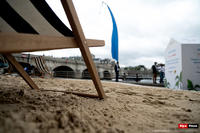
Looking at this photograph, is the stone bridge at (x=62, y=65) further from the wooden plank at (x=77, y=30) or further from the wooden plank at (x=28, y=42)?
the wooden plank at (x=28, y=42)

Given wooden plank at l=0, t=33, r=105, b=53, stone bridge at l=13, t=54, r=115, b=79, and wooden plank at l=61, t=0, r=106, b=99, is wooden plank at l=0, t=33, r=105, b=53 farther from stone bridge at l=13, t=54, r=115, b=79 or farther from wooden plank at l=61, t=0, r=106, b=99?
stone bridge at l=13, t=54, r=115, b=79

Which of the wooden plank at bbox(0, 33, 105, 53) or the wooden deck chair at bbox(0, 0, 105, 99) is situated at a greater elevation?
the wooden deck chair at bbox(0, 0, 105, 99)

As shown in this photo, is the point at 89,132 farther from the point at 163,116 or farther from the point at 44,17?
the point at 44,17

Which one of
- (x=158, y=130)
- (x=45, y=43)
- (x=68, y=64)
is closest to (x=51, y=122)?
(x=45, y=43)

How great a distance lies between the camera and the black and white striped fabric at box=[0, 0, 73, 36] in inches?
53.6

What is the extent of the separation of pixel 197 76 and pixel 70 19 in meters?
5.33

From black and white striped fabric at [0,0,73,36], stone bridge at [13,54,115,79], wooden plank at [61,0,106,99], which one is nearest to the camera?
wooden plank at [61,0,106,99]

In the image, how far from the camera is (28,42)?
0.82m

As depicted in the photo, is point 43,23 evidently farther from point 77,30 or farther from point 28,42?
point 28,42

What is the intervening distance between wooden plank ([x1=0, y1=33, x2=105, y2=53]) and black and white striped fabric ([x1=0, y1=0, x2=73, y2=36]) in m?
0.40

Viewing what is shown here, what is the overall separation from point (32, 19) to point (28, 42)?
87 cm

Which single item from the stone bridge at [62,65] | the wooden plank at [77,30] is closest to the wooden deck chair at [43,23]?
the wooden plank at [77,30]

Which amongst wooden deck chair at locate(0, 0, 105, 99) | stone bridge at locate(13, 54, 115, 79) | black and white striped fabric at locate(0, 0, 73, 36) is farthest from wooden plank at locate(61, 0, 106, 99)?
stone bridge at locate(13, 54, 115, 79)

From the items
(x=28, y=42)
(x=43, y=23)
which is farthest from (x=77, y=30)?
(x=43, y=23)
